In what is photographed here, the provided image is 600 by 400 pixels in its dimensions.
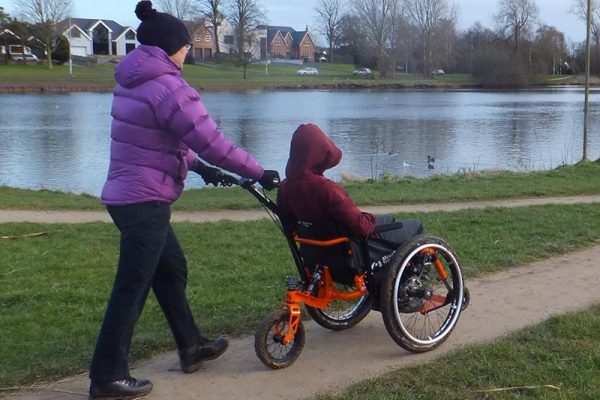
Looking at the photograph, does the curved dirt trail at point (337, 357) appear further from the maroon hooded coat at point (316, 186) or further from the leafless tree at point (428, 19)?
the leafless tree at point (428, 19)

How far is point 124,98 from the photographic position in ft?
12.7

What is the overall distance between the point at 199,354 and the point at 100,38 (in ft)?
335

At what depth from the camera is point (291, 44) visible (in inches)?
5084

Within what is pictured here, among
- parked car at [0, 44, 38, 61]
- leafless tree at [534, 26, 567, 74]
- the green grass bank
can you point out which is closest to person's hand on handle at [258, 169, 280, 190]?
the green grass bank

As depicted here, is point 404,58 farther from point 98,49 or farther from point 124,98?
point 124,98

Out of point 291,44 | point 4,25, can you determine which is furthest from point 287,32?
point 4,25

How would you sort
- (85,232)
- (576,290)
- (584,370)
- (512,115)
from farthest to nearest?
(512,115), (85,232), (576,290), (584,370)

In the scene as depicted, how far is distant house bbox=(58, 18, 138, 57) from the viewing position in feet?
315

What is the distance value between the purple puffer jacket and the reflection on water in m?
13.8

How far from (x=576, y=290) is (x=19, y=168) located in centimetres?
1775

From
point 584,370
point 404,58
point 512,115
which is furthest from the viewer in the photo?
point 404,58

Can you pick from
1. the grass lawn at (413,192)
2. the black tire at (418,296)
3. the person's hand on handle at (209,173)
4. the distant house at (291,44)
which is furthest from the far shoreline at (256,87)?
the black tire at (418,296)

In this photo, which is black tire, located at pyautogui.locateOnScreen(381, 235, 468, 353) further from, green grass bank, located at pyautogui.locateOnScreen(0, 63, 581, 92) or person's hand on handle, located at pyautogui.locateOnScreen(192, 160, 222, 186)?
green grass bank, located at pyautogui.locateOnScreen(0, 63, 581, 92)

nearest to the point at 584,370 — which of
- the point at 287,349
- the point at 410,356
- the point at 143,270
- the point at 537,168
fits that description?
the point at 410,356
